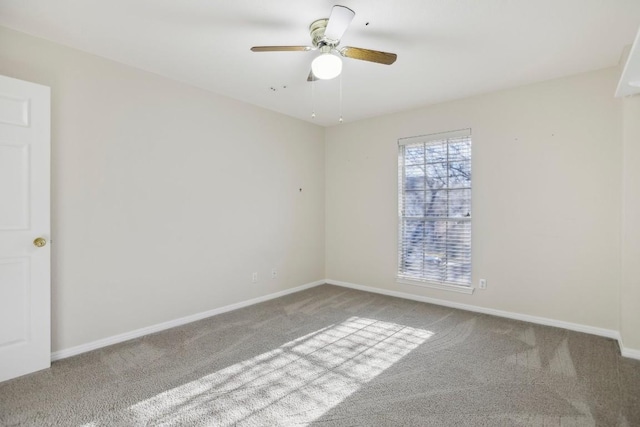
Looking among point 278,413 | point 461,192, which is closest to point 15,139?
point 278,413

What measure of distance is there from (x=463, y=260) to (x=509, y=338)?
106 cm

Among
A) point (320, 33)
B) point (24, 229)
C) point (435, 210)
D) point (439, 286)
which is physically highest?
point (320, 33)

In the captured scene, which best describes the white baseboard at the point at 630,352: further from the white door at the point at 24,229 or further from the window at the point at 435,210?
the white door at the point at 24,229

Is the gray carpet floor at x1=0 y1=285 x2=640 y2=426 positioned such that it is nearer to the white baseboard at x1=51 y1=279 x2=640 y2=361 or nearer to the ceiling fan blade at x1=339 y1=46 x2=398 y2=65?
the white baseboard at x1=51 y1=279 x2=640 y2=361

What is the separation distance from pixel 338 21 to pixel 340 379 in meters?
2.43

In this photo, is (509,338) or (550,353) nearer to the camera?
(550,353)

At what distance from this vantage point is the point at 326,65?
2344 mm

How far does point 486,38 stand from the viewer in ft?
8.46

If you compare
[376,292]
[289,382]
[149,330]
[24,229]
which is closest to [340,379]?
[289,382]

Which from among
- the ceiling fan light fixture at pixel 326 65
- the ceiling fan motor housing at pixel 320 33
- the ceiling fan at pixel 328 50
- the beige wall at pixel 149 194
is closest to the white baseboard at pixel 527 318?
the beige wall at pixel 149 194

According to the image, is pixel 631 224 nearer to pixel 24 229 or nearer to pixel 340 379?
pixel 340 379

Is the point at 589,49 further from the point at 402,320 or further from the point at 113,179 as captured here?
the point at 113,179

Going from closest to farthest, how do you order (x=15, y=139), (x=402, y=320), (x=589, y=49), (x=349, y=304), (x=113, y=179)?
(x=15, y=139)
(x=589, y=49)
(x=113, y=179)
(x=402, y=320)
(x=349, y=304)

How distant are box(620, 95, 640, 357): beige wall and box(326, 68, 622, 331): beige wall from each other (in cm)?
Result: 28
